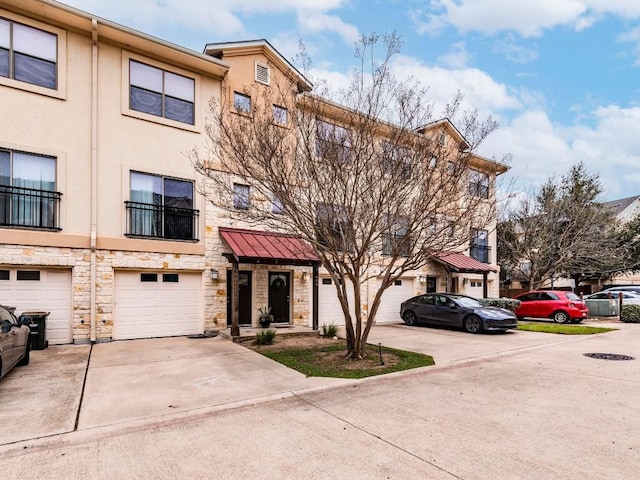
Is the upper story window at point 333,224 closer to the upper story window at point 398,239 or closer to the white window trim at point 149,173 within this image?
the upper story window at point 398,239

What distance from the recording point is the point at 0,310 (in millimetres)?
7785

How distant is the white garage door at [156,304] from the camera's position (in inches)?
472

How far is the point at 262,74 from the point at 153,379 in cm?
1107

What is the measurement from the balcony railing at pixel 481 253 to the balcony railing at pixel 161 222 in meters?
15.4

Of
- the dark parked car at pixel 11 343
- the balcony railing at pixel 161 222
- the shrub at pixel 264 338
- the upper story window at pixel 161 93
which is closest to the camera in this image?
the dark parked car at pixel 11 343

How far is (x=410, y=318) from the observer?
55.8 ft

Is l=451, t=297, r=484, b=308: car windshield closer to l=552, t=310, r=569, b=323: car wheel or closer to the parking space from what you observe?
l=552, t=310, r=569, b=323: car wheel

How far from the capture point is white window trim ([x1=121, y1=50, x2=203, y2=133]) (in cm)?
1218

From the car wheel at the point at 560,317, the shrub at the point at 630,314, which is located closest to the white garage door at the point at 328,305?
the car wheel at the point at 560,317

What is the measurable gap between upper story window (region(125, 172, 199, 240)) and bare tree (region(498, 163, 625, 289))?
16.3 metres

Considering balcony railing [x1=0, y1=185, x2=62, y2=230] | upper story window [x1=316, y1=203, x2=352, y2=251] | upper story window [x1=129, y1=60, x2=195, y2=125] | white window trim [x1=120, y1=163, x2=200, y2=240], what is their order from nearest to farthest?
upper story window [x1=316, y1=203, x2=352, y2=251]
balcony railing [x1=0, y1=185, x2=62, y2=230]
white window trim [x1=120, y1=163, x2=200, y2=240]
upper story window [x1=129, y1=60, x2=195, y2=125]

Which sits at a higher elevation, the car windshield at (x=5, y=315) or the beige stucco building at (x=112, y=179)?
the beige stucco building at (x=112, y=179)

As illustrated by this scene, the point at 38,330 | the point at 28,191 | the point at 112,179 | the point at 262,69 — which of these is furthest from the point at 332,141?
the point at 38,330

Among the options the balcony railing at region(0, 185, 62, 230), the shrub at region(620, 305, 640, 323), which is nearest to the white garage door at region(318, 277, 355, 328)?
the balcony railing at region(0, 185, 62, 230)
